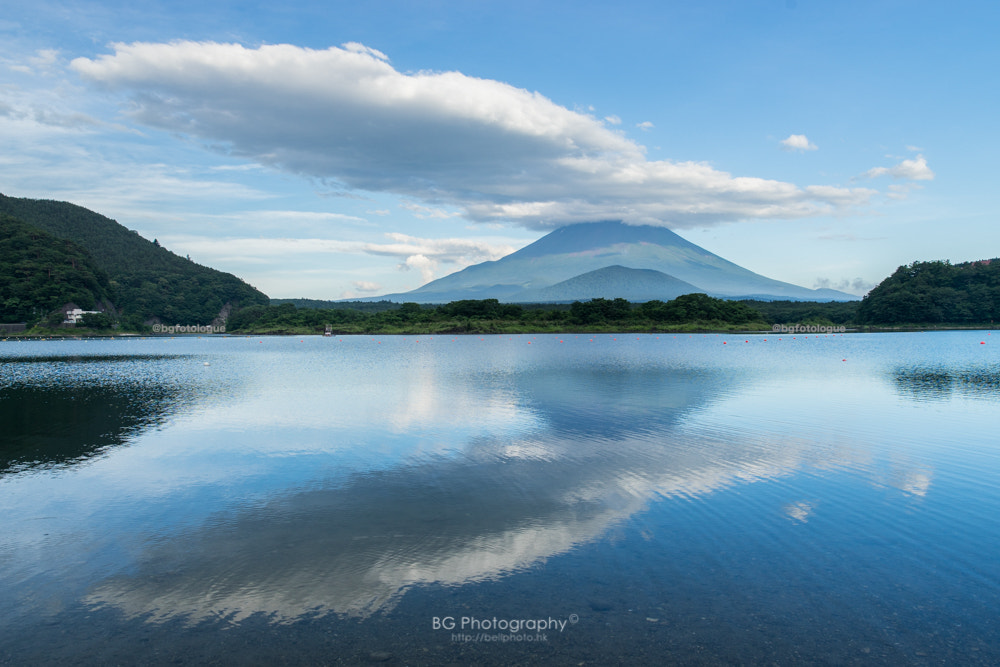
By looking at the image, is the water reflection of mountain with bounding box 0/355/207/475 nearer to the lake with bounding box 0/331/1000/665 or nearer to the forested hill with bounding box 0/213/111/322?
the lake with bounding box 0/331/1000/665

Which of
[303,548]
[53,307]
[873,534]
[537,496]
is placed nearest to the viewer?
[303,548]

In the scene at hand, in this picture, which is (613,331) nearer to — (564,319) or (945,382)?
(564,319)

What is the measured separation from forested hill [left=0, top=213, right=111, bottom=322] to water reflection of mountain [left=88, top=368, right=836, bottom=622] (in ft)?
585

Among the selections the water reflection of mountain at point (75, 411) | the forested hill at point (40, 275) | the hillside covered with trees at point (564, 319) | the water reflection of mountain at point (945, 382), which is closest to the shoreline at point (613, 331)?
the hillside covered with trees at point (564, 319)

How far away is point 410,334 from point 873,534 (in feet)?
436

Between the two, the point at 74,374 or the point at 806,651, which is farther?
the point at 74,374

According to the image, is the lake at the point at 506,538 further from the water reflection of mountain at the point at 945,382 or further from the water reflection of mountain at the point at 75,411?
the water reflection of mountain at the point at 945,382

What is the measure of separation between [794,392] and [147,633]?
2922 cm

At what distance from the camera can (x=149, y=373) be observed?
4419cm

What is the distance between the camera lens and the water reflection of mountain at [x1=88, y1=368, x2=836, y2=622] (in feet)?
26.3

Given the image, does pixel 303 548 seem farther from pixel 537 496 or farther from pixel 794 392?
pixel 794 392

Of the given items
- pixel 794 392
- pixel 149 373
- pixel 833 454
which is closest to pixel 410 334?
pixel 149 373

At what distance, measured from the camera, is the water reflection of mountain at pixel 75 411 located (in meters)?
17.8

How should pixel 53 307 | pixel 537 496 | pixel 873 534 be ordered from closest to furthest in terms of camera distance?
pixel 873 534, pixel 537 496, pixel 53 307
